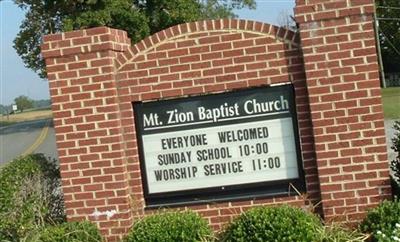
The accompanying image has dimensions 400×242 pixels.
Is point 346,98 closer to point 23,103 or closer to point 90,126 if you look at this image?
point 90,126

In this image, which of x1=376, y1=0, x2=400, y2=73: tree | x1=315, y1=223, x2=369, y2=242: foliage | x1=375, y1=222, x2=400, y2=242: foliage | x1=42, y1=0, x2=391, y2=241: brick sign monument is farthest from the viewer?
x1=376, y1=0, x2=400, y2=73: tree

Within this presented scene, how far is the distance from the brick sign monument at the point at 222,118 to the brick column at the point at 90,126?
0.4 inches

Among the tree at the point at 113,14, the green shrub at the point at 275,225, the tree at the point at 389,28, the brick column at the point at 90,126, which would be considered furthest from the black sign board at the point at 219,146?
the tree at the point at 389,28

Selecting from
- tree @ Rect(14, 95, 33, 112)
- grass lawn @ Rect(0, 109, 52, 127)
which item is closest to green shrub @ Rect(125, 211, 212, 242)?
grass lawn @ Rect(0, 109, 52, 127)

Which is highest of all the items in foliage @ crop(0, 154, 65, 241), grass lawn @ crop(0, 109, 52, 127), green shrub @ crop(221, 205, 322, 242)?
grass lawn @ crop(0, 109, 52, 127)

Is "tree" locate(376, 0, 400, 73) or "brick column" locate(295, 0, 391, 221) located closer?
"brick column" locate(295, 0, 391, 221)

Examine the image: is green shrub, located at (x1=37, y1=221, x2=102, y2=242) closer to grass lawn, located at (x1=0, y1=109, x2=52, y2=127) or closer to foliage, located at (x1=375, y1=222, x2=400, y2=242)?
foliage, located at (x1=375, y1=222, x2=400, y2=242)

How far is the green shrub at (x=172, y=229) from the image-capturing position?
595cm

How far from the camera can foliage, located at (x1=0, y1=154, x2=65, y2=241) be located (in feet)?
21.6

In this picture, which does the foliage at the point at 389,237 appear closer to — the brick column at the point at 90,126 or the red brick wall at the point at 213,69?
the red brick wall at the point at 213,69

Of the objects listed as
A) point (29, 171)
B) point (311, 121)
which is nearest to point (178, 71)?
point (311, 121)

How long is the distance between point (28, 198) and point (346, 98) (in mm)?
3454

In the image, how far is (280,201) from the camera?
6.34 meters

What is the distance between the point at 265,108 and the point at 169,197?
4.40 ft
